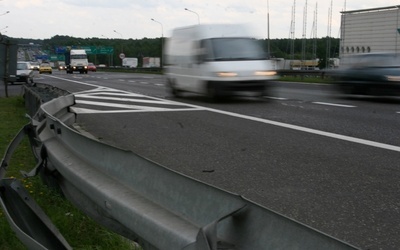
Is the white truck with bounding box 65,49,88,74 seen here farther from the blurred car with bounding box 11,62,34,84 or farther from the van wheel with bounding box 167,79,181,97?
the van wheel with bounding box 167,79,181,97

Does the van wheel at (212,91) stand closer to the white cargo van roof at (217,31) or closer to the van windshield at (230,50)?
the van windshield at (230,50)

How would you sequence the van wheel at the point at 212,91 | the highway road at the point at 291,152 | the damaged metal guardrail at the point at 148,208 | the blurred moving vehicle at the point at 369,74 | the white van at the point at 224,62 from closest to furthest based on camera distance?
the damaged metal guardrail at the point at 148,208, the highway road at the point at 291,152, the white van at the point at 224,62, the van wheel at the point at 212,91, the blurred moving vehicle at the point at 369,74

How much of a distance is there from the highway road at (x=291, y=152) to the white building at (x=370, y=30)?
49892 mm

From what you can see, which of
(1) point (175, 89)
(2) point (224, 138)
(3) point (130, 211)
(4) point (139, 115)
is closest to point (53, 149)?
(3) point (130, 211)

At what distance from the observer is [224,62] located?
1703 centimetres

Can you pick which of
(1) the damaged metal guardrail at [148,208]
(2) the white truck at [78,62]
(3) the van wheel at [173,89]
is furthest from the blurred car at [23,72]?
(1) the damaged metal guardrail at [148,208]

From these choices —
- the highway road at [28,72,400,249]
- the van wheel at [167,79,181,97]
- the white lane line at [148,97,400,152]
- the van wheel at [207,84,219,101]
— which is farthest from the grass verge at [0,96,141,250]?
the van wheel at [167,79,181,97]

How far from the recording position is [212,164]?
7293mm

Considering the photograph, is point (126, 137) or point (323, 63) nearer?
point (126, 137)

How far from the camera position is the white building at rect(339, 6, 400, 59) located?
63747 mm

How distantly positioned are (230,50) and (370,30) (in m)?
54.3

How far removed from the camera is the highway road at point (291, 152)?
495 cm

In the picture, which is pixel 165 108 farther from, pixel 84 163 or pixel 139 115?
pixel 84 163

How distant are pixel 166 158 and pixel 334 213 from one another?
3.30 m
